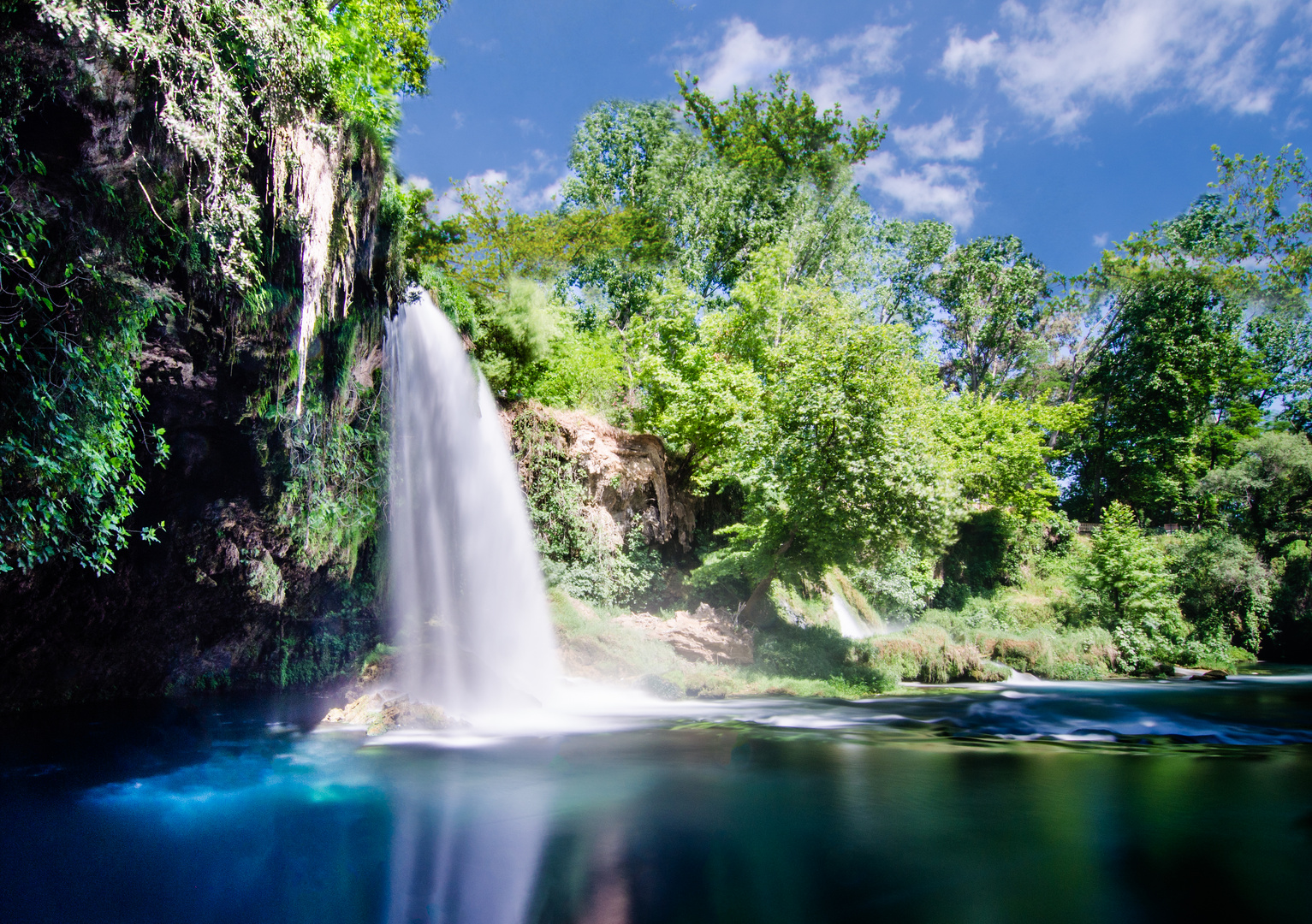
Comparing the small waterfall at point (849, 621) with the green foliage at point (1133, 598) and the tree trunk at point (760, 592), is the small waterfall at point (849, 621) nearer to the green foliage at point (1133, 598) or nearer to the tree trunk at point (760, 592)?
the tree trunk at point (760, 592)

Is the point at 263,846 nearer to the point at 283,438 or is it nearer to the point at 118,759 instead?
the point at 118,759

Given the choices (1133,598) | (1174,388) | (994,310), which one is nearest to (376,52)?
(1133,598)

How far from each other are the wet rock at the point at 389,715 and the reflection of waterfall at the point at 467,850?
275 centimetres

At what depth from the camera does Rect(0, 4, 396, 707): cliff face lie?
6.28m

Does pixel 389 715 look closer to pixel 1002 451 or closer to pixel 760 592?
pixel 760 592

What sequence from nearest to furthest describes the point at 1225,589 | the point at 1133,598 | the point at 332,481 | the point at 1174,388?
the point at 332,481 → the point at 1133,598 → the point at 1225,589 → the point at 1174,388

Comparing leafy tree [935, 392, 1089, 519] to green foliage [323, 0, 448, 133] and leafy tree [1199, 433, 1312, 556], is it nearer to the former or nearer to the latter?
leafy tree [1199, 433, 1312, 556]

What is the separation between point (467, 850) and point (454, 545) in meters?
9.24

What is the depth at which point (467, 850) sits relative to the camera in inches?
230

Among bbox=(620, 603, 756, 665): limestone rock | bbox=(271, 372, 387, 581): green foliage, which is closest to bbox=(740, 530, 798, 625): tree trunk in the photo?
bbox=(620, 603, 756, 665): limestone rock

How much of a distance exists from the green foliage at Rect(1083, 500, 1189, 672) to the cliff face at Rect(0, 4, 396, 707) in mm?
22790

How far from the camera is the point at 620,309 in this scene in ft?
97.7

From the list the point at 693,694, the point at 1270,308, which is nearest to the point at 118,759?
the point at 693,694

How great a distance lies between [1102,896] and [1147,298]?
122 feet
